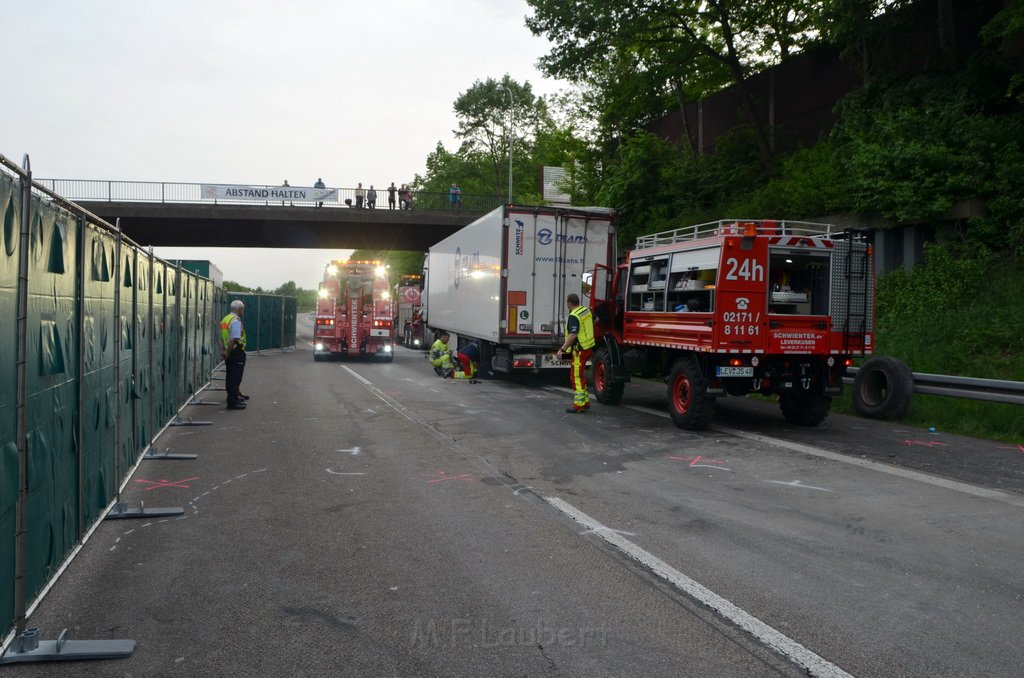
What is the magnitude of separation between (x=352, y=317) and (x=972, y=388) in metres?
19.9

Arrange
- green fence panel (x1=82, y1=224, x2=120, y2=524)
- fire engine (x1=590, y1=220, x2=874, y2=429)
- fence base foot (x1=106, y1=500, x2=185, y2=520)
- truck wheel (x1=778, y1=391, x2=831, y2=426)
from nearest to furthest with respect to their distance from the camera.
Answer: green fence panel (x1=82, y1=224, x2=120, y2=524), fence base foot (x1=106, y1=500, x2=185, y2=520), fire engine (x1=590, y1=220, x2=874, y2=429), truck wheel (x1=778, y1=391, x2=831, y2=426)

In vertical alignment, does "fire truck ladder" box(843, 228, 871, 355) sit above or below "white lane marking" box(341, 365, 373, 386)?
above

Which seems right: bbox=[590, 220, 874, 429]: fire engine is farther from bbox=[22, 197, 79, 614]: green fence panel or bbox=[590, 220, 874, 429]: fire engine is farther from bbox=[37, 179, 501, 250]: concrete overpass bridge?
bbox=[37, 179, 501, 250]: concrete overpass bridge

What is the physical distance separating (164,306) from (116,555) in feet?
17.3

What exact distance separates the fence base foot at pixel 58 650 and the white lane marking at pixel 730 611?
2.99m

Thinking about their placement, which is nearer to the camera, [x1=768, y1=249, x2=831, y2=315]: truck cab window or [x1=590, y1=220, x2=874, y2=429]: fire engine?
[x1=590, y1=220, x2=874, y2=429]: fire engine

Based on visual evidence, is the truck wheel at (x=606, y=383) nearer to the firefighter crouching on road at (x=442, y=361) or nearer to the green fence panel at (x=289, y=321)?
the firefighter crouching on road at (x=442, y=361)

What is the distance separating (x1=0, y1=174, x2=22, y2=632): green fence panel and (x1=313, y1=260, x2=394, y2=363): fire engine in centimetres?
2293

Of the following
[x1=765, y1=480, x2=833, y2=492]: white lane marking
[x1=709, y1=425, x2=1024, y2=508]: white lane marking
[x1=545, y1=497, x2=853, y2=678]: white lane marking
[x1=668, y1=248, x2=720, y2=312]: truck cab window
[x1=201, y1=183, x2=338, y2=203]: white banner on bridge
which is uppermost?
[x1=201, y1=183, x2=338, y2=203]: white banner on bridge

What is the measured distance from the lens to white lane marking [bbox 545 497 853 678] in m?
3.64

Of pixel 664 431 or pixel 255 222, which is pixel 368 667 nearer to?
pixel 664 431

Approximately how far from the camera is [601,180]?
33531mm

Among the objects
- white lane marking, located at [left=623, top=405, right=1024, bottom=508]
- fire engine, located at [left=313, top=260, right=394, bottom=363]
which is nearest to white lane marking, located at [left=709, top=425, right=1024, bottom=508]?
white lane marking, located at [left=623, top=405, right=1024, bottom=508]

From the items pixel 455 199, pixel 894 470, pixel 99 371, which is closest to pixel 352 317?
pixel 455 199
